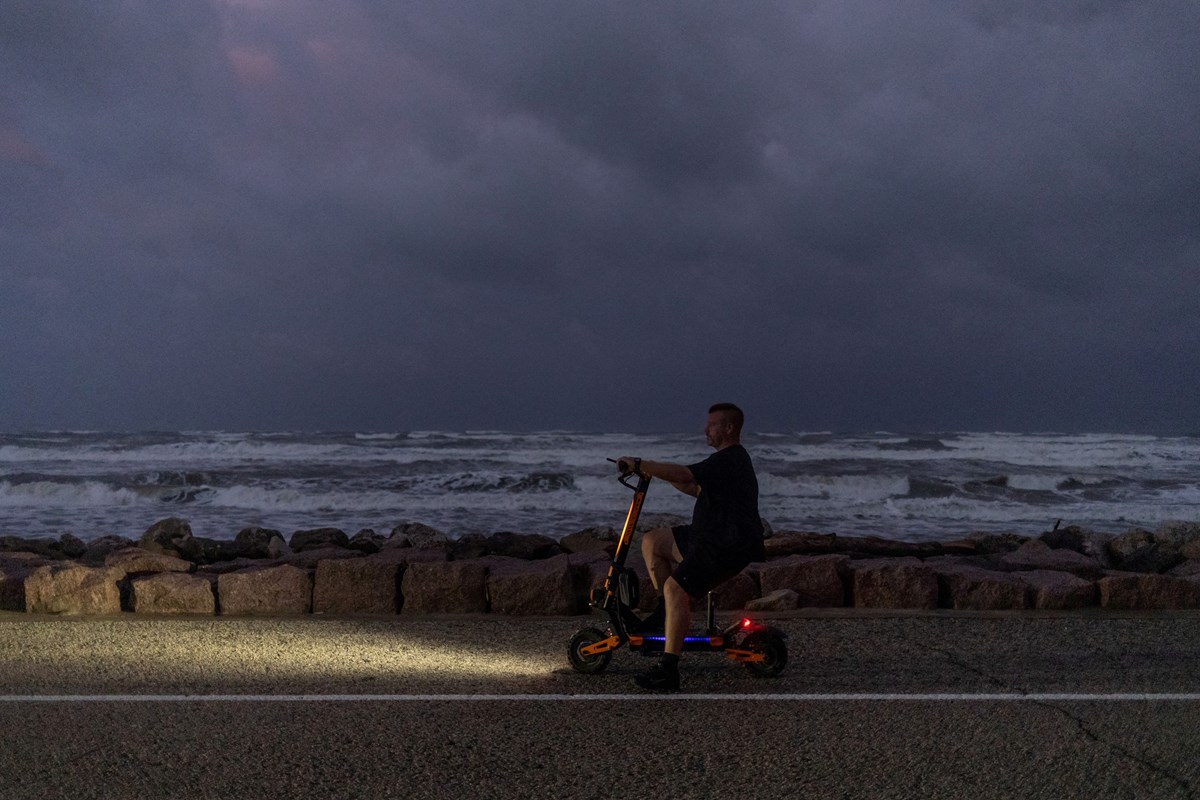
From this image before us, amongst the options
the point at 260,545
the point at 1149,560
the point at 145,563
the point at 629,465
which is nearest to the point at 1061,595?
the point at 1149,560

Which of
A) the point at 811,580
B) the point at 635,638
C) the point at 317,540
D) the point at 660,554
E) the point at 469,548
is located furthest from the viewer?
the point at 317,540

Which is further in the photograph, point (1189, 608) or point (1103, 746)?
point (1189, 608)

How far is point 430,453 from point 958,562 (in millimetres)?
25030

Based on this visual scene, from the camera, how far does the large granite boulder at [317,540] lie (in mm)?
11852

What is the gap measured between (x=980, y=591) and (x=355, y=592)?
15.7ft

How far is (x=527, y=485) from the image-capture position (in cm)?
2234

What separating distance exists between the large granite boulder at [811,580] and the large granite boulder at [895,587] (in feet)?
0.46

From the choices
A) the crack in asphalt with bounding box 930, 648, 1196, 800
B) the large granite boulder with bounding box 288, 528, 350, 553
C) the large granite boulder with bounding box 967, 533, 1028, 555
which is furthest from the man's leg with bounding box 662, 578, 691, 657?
the large granite boulder with bounding box 288, 528, 350, 553

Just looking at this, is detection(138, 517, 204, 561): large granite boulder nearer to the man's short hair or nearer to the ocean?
the ocean

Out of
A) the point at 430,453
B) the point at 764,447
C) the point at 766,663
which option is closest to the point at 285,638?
the point at 766,663

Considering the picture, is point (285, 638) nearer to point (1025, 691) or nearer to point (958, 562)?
point (1025, 691)

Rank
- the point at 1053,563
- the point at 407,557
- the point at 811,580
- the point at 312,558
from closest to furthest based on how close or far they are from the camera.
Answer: the point at 811,580 → the point at 407,557 → the point at 1053,563 → the point at 312,558

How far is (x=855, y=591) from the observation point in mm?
7035

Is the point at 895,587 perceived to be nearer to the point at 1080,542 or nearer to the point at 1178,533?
the point at 1080,542
